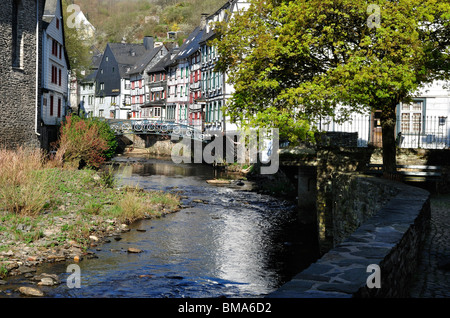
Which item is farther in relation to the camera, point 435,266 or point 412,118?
point 412,118

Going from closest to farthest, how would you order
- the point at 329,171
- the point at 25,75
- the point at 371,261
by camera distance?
the point at 371,261, the point at 329,171, the point at 25,75

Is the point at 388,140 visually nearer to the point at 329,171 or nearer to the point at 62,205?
the point at 329,171

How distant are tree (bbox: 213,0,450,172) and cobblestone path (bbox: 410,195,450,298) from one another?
453 cm

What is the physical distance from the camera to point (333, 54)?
15203 mm

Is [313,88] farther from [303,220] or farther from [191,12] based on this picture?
[191,12]

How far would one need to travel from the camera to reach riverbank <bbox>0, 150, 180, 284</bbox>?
13.5 meters

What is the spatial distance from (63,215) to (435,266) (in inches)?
520

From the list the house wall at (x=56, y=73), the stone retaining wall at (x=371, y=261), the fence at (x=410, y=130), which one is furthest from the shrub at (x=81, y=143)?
the stone retaining wall at (x=371, y=261)

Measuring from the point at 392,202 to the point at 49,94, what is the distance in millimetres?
31326

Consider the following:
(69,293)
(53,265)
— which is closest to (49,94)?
(53,265)

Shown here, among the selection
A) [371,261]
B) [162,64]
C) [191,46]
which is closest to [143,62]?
[162,64]

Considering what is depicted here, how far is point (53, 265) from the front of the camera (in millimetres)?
12742

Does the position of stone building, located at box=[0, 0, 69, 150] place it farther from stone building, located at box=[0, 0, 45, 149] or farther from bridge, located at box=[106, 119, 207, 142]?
bridge, located at box=[106, 119, 207, 142]

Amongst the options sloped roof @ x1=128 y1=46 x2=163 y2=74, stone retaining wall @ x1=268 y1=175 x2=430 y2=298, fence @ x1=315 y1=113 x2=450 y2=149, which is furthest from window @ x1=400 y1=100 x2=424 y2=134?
sloped roof @ x1=128 y1=46 x2=163 y2=74
